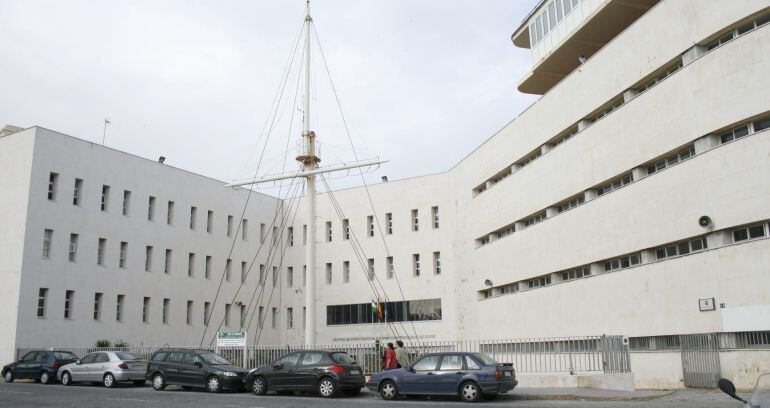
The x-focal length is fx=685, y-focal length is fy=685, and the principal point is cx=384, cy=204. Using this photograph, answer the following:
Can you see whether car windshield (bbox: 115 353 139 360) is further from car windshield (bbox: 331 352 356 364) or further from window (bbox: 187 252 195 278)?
window (bbox: 187 252 195 278)

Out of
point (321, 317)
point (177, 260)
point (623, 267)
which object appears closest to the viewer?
point (623, 267)

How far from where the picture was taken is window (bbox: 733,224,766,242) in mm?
19859

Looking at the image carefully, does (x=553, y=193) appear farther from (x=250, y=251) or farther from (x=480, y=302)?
(x=250, y=251)

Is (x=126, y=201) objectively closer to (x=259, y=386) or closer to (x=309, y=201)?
(x=309, y=201)

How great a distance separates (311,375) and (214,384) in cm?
377

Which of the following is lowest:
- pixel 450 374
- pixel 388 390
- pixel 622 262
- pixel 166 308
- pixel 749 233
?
pixel 388 390

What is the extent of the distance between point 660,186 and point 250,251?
3129 cm

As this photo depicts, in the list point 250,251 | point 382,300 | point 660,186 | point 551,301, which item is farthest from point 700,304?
point 250,251

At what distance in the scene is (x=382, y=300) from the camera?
44031 mm

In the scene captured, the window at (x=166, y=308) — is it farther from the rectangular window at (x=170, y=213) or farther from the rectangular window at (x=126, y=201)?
the rectangular window at (x=126, y=201)

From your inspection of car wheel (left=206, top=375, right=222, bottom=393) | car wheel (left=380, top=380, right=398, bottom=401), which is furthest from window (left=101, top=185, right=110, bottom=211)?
car wheel (left=380, top=380, right=398, bottom=401)

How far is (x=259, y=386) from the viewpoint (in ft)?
70.0

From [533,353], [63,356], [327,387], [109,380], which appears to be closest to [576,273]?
[533,353]

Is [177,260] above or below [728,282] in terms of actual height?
above
